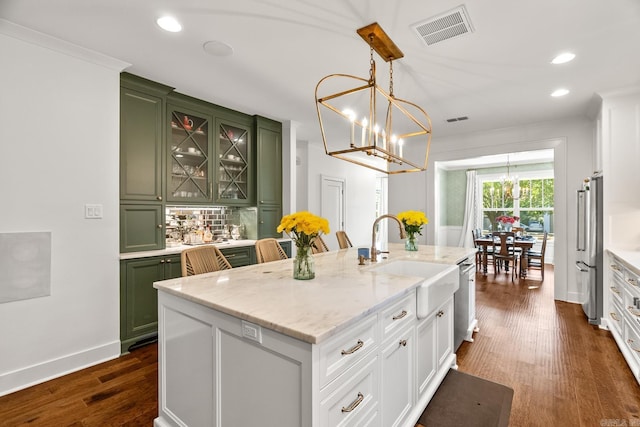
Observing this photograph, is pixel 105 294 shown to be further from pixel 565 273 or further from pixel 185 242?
pixel 565 273

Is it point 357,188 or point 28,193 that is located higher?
point 357,188

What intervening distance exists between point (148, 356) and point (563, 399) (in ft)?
11.0

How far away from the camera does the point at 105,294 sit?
2.69 m

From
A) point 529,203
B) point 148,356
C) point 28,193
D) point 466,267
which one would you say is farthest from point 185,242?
point 529,203

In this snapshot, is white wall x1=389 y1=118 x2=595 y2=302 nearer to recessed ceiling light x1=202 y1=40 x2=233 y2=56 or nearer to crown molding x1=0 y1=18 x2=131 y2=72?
recessed ceiling light x1=202 y1=40 x2=233 y2=56

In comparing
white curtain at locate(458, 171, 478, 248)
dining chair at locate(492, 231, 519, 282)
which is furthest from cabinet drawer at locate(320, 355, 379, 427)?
white curtain at locate(458, 171, 478, 248)

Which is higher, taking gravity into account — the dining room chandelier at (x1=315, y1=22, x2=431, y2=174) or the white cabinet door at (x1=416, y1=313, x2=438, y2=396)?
the dining room chandelier at (x1=315, y1=22, x2=431, y2=174)

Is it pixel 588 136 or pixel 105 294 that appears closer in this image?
pixel 105 294

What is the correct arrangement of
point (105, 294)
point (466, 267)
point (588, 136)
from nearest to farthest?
point (105, 294), point (466, 267), point (588, 136)

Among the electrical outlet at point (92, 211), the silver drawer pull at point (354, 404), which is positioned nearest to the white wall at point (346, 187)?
the electrical outlet at point (92, 211)

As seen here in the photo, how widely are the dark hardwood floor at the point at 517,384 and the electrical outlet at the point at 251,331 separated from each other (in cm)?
130

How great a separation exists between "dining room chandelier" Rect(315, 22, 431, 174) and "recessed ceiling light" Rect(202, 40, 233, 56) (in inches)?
32.9

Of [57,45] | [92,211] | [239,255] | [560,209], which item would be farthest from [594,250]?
[57,45]

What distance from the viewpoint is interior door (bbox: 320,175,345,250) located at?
6.54 metres
